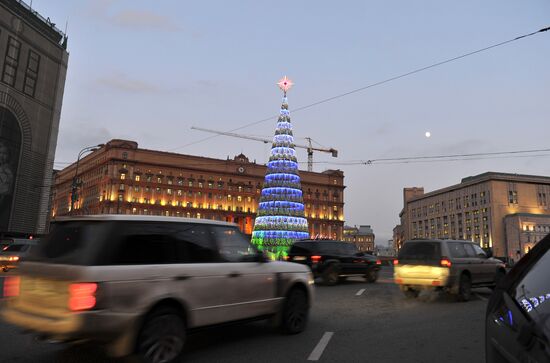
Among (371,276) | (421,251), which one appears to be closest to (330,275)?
(371,276)

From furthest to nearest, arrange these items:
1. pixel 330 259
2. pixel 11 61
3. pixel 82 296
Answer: pixel 11 61
pixel 330 259
pixel 82 296

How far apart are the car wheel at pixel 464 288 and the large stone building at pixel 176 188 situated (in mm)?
95655

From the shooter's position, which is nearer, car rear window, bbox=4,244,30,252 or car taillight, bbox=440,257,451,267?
car taillight, bbox=440,257,451,267

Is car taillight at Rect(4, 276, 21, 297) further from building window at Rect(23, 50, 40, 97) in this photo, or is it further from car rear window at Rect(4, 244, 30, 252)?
building window at Rect(23, 50, 40, 97)

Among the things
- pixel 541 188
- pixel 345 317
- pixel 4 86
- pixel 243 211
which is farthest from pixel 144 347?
pixel 541 188

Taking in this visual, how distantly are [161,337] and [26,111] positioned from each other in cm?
5844

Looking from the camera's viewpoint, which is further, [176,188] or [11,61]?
[176,188]

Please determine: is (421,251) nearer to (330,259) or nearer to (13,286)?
(330,259)

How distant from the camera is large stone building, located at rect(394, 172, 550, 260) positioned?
121000mm

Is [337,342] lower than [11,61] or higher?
lower

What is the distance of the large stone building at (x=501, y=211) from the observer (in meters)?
121

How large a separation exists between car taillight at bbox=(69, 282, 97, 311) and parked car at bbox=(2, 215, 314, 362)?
0.01 metres

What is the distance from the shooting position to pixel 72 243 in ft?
17.8

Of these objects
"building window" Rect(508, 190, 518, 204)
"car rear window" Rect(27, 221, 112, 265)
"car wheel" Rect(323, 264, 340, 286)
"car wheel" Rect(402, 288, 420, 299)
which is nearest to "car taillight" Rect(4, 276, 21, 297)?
"car rear window" Rect(27, 221, 112, 265)
